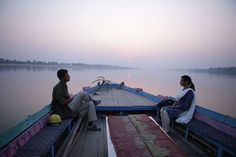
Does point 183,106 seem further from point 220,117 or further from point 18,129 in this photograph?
point 18,129

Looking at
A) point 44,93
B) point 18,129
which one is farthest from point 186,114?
point 44,93

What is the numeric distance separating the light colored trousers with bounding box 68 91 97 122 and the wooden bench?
2.00 meters

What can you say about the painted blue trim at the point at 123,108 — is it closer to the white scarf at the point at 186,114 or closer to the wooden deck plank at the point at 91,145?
the wooden deck plank at the point at 91,145

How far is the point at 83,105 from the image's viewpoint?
3900 mm

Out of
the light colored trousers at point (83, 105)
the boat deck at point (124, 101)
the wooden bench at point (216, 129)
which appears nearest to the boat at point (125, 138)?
the wooden bench at point (216, 129)

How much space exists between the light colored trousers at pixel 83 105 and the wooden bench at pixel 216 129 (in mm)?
1999

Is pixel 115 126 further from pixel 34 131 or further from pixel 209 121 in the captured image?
pixel 209 121

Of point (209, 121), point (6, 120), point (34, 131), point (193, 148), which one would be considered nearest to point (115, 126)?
point (34, 131)

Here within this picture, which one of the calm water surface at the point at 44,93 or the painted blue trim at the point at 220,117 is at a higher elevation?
the painted blue trim at the point at 220,117

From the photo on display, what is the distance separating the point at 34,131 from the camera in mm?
2564

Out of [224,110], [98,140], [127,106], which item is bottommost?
[224,110]

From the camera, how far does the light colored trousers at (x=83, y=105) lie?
12.2 feet

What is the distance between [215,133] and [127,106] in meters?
2.39

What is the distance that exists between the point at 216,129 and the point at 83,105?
8.79 feet
